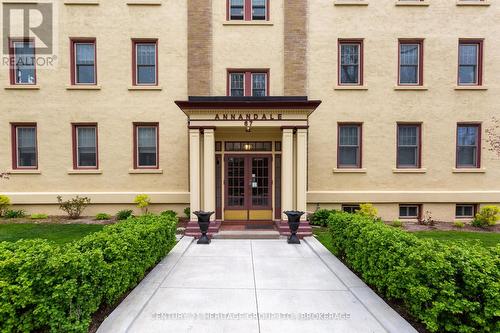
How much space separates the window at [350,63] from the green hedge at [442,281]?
9.41 meters

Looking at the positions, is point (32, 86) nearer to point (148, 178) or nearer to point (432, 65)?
point (148, 178)

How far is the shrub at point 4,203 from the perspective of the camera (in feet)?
38.7

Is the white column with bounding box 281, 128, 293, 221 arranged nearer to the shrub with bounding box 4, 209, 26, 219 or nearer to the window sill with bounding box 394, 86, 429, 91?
the window sill with bounding box 394, 86, 429, 91

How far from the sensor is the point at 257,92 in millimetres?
12422

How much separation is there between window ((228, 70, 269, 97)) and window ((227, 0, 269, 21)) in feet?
8.44

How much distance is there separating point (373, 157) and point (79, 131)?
46.3 feet

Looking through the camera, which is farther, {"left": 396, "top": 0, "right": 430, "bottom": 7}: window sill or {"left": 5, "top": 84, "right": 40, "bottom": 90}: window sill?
{"left": 396, "top": 0, "right": 430, "bottom": 7}: window sill

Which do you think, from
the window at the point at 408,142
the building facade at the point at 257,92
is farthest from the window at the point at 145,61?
the window at the point at 408,142

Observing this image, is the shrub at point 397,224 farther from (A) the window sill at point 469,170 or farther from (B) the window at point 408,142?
(A) the window sill at point 469,170

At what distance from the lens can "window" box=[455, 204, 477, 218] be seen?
12.5 m

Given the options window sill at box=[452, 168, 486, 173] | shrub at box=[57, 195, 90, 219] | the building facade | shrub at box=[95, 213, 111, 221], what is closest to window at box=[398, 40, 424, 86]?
the building facade

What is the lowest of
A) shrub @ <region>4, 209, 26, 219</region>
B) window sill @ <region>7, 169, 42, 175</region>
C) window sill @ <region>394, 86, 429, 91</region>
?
shrub @ <region>4, 209, 26, 219</region>

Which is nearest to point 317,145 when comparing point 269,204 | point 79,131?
point 269,204

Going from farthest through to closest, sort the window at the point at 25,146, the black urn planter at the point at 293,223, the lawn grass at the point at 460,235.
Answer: the window at the point at 25,146 → the lawn grass at the point at 460,235 → the black urn planter at the point at 293,223
